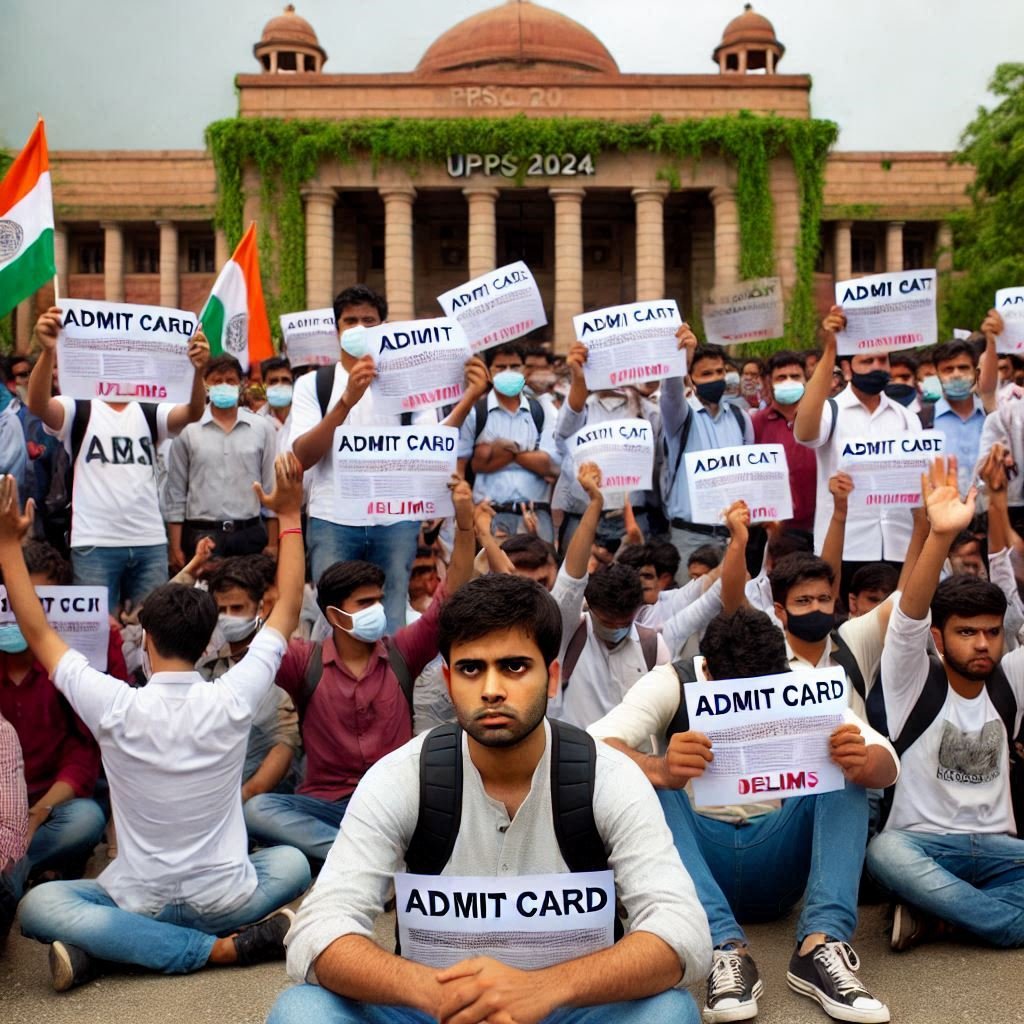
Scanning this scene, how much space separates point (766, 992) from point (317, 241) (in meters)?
33.6

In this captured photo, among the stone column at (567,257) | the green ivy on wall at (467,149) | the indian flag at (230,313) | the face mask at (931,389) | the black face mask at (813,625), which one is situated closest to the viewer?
the black face mask at (813,625)

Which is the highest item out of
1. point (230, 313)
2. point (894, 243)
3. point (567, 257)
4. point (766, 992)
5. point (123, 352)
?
point (894, 243)

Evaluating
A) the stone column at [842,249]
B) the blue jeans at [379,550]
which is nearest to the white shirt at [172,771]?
the blue jeans at [379,550]

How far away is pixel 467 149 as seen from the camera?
35.8 meters

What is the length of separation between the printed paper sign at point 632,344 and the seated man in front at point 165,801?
124 inches

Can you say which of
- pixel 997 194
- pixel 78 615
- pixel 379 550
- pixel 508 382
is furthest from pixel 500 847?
pixel 997 194

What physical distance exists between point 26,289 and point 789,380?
4585 mm

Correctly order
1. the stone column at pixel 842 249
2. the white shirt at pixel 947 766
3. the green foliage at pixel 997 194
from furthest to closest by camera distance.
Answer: the stone column at pixel 842 249
the green foliage at pixel 997 194
the white shirt at pixel 947 766

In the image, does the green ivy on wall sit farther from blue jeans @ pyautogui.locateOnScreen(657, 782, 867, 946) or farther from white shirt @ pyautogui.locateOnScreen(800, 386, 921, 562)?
blue jeans @ pyautogui.locateOnScreen(657, 782, 867, 946)

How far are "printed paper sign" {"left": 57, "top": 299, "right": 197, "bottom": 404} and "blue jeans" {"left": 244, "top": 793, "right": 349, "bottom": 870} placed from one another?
87.0 inches

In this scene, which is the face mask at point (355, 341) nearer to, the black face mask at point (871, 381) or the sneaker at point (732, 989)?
the black face mask at point (871, 381)

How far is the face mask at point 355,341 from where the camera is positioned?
6375mm

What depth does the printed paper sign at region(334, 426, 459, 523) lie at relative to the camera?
20.2ft

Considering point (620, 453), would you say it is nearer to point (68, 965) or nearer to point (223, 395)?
point (223, 395)
